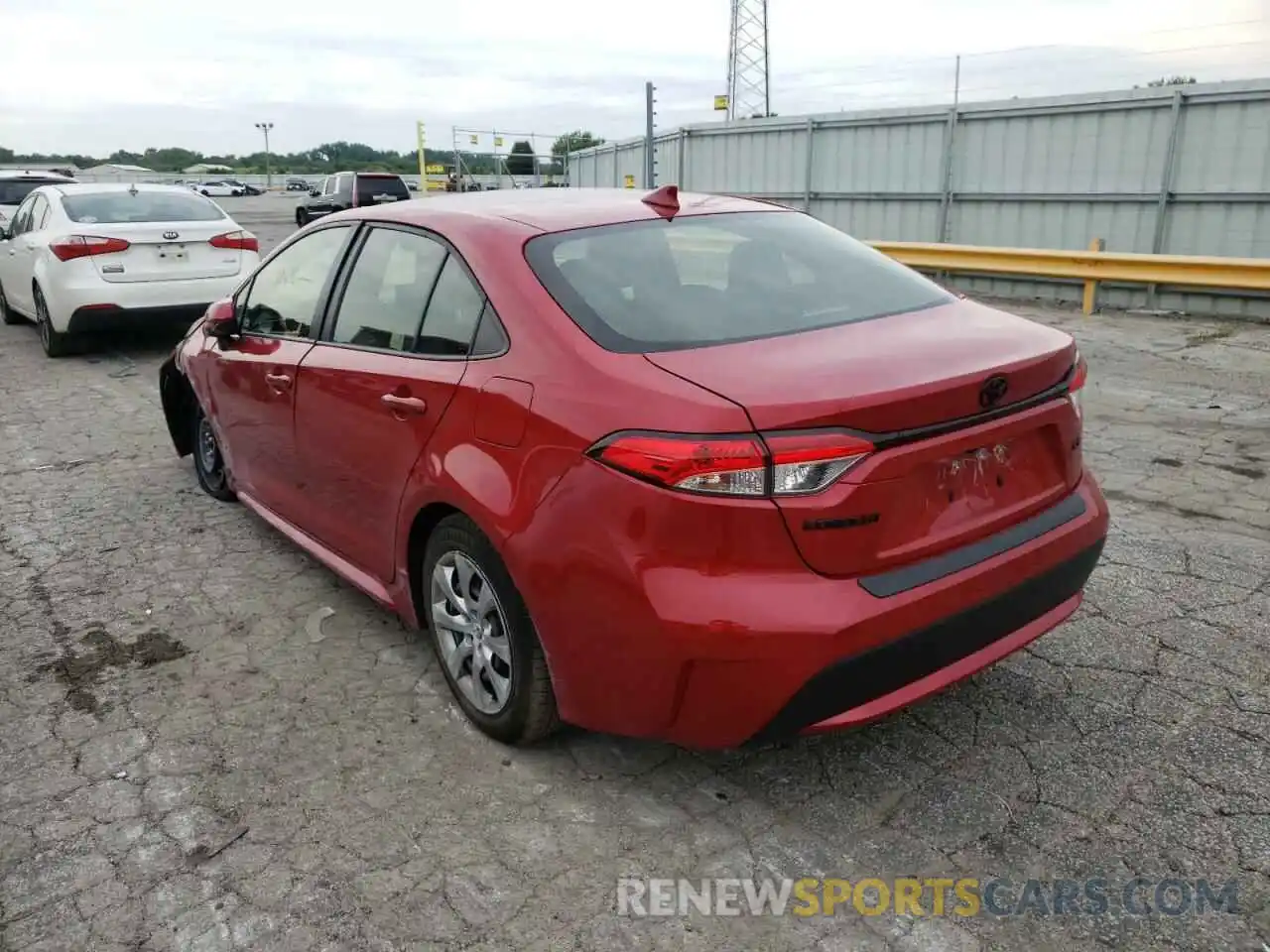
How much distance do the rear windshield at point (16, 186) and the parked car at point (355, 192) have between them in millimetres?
12347

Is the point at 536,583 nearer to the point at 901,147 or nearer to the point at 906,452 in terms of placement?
the point at 906,452

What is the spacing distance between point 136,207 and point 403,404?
7729mm

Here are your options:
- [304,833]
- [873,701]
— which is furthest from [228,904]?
[873,701]

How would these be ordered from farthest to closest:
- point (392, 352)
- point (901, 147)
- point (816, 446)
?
1. point (901, 147)
2. point (392, 352)
3. point (816, 446)

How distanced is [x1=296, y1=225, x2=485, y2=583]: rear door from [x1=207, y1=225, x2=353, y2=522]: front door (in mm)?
162

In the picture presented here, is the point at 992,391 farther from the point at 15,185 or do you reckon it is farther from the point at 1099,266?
the point at 15,185

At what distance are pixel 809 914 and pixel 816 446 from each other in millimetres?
1093

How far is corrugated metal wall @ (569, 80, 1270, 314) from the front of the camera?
11.2 meters

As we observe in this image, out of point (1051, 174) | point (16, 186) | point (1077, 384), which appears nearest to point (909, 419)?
point (1077, 384)

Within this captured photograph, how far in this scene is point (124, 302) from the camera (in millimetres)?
8953

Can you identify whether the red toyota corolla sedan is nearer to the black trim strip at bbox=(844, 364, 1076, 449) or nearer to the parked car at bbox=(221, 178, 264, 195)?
the black trim strip at bbox=(844, 364, 1076, 449)

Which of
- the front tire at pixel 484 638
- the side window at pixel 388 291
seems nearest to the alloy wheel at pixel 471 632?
the front tire at pixel 484 638

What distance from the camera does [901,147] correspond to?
48.2ft

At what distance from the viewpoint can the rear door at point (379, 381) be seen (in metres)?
3.09
